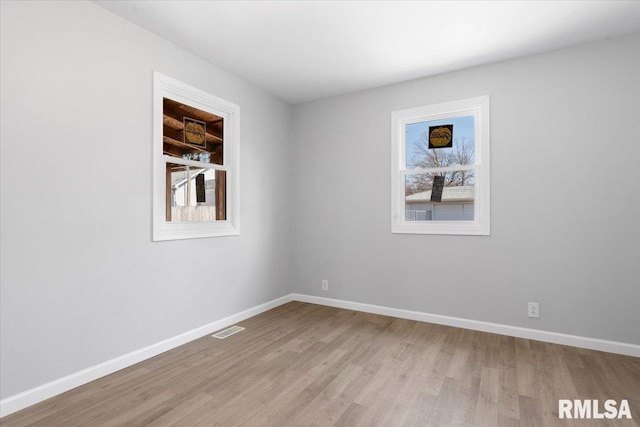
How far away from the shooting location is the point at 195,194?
10.7 feet

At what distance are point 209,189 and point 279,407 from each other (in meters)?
2.23

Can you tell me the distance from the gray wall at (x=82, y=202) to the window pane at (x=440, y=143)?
236cm

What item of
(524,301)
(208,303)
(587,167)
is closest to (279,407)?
(208,303)

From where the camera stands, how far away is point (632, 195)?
2.70m

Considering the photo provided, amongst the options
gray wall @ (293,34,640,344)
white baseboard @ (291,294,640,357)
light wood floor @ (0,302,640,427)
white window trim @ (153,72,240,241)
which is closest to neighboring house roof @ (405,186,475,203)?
gray wall @ (293,34,640,344)

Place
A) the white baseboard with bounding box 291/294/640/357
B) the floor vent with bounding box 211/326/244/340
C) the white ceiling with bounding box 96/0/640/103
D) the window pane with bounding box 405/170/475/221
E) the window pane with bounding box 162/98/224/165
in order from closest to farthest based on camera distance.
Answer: the white ceiling with bounding box 96/0/640/103
the white baseboard with bounding box 291/294/640/357
the window pane with bounding box 162/98/224/165
the floor vent with bounding box 211/326/244/340
the window pane with bounding box 405/170/475/221

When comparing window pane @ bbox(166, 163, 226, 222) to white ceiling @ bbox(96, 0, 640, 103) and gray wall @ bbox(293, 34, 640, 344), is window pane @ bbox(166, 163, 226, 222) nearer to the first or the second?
white ceiling @ bbox(96, 0, 640, 103)

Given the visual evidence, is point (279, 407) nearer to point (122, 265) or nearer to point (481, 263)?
point (122, 265)

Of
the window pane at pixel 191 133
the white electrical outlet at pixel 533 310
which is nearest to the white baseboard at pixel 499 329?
the white electrical outlet at pixel 533 310

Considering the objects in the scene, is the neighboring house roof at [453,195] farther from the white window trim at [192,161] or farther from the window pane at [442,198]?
the white window trim at [192,161]

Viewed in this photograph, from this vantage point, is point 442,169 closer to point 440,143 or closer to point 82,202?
point 440,143

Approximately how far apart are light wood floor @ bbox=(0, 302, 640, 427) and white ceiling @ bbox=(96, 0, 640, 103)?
270 centimetres

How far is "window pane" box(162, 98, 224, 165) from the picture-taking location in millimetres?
3008

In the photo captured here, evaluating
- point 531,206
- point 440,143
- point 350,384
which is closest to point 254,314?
point 350,384
